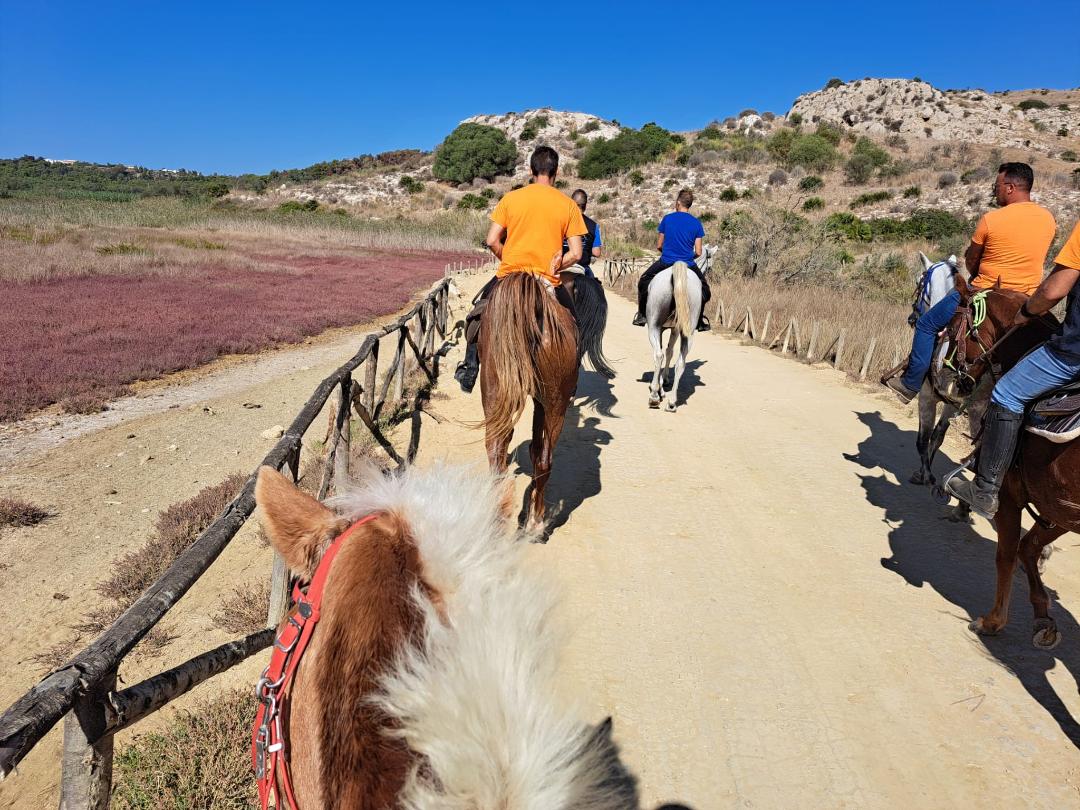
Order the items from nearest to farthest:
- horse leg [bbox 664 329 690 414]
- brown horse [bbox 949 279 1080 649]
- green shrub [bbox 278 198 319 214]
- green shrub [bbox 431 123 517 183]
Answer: brown horse [bbox 949 279 1080 649] → horse leg [bbox 664 329 690 414] → green shrub [bbox 278 198 319 214] → green shrub [bbox 431 123 517 183]

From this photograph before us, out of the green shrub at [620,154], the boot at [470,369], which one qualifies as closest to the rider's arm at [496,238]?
the boot at [470,369]

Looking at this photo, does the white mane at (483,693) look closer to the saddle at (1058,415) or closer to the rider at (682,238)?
the saddle at (1058,415)

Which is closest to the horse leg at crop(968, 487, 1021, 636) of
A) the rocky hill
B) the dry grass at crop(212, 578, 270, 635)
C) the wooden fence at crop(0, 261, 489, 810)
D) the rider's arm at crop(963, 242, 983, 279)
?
the rider's arm at crop(963, 242, 983, 279)

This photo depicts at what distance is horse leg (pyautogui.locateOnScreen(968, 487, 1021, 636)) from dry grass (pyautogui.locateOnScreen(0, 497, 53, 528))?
7.45 metres

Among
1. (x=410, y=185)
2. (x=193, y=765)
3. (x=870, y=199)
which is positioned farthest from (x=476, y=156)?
(x=193, y=765)

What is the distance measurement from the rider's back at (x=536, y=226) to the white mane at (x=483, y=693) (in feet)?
11.1

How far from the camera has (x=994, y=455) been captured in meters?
3.27

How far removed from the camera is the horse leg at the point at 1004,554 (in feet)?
11.1

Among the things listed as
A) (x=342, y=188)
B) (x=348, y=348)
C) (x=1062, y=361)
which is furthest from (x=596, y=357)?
(x=342, y=188)

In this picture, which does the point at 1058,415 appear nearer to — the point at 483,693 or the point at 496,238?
the point at 483,693

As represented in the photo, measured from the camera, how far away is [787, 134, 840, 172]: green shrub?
48.1 m

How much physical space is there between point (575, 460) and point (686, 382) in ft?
13.3

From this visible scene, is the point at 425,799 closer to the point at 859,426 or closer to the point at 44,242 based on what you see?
the point at 859,426

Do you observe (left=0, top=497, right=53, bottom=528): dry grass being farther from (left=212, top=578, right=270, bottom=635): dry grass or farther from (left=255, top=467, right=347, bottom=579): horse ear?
(left=255, top=467, right=347, bottom=579): horse ear
